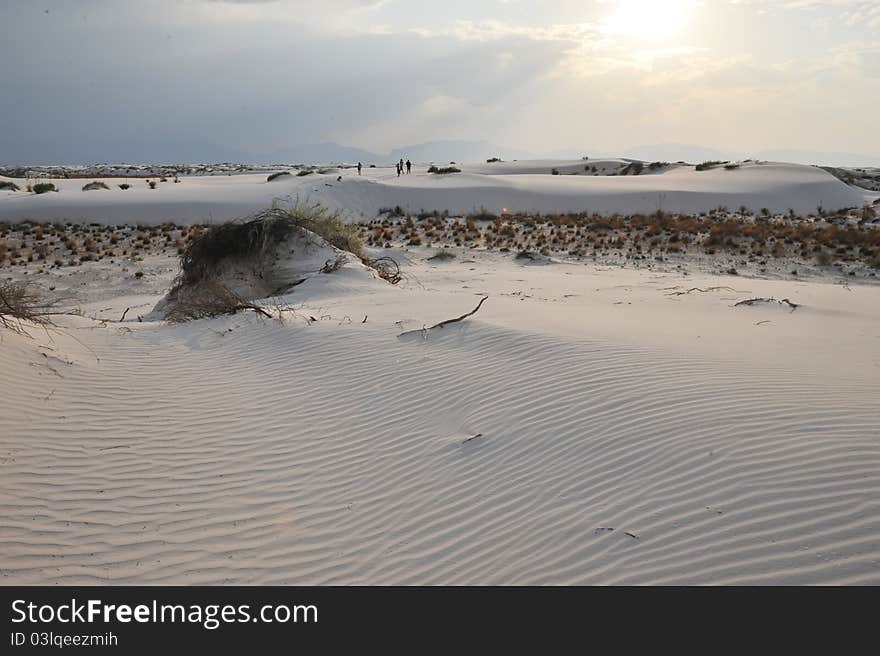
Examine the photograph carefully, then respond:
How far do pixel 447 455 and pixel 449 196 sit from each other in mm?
29120

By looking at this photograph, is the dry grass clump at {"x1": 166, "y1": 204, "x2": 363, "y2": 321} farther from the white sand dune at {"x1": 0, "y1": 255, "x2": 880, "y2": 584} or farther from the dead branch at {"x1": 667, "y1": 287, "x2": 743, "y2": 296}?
the dead branch at {"x1": 667, "y1": 287, "x2": 743, "y2": 296}

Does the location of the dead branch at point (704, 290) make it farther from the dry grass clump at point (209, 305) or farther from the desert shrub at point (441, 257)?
the desert shrub at point (441, 257)

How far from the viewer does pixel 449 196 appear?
32.7 metres

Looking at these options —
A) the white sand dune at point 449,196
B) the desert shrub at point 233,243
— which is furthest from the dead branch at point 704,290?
the white sand dune at point 449,196

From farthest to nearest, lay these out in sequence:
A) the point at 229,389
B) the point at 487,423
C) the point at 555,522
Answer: the point at 229,389
the point at 487,423
the point at 555,522

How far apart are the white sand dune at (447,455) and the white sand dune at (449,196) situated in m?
21.1

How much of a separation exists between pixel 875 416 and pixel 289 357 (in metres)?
5.84

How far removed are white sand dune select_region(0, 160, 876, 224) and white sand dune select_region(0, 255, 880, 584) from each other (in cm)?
2109

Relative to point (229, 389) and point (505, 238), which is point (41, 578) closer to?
point (229, 389)

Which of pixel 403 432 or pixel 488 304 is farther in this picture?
pixel 488 304

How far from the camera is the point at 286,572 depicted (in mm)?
3590

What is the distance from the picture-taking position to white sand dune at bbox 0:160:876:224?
85.3ft
